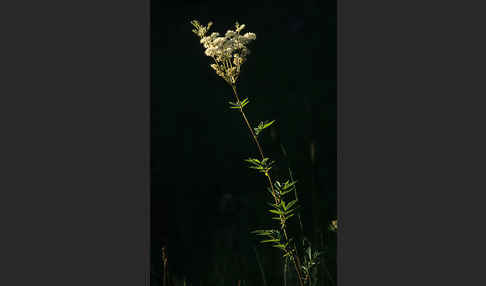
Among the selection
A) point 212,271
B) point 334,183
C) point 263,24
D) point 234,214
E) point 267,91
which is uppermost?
point 263,24

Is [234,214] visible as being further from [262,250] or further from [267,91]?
[267,91]

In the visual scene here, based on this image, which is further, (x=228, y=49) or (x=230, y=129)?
(x=230, y=129)

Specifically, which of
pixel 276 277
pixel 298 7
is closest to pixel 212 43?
pixel 276 277

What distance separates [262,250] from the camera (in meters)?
2.85

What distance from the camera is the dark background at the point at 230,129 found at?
10.0 feet

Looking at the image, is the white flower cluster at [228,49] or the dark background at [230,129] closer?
the white flower cluster at [228,49]

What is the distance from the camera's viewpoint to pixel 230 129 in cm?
370

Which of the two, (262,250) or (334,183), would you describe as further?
(334,183)

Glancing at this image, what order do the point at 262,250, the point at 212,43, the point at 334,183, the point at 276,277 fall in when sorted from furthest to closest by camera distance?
the point at 334,183 < the point at 262,250 < the point at 276,277 < the point at 212,43

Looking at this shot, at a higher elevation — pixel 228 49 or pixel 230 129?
pixel 228 49

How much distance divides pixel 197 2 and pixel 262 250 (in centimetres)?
214

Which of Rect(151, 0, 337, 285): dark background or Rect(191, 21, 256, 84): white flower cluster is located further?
Rect(151, 0, 337, 285): dark background

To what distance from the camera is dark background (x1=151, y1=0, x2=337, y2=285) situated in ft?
10.0

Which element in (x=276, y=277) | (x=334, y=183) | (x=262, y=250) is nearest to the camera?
(x=276, y=277)
